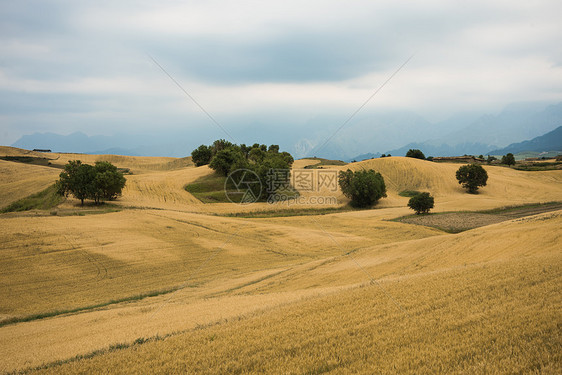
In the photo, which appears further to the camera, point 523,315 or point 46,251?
point 46,251

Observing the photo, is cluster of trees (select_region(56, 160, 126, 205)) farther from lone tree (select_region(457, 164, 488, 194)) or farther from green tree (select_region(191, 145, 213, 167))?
lone tree (select_region(457, 164, 488, 194))

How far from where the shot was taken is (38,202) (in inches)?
1957

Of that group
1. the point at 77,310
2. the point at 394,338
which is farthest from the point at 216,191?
the point at 394,338

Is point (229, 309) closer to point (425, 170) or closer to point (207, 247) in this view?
point (207, 247)

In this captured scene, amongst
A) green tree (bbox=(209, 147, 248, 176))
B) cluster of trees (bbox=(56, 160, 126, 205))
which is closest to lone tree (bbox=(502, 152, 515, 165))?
green tree (bbox=(209, 147, 248, 176))

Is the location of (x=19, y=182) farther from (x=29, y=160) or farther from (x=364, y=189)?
(x=364, y=189)

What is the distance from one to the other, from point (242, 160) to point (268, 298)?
68282 millimetres

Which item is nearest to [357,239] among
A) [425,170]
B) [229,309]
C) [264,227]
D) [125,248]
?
[264,227]

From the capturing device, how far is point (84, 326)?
12203 millimetres

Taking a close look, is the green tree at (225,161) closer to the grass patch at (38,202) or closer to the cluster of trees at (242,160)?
the cluster of trees at (242,160)

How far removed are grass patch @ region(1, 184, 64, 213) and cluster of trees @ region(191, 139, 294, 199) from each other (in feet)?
110

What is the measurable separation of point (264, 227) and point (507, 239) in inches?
1044

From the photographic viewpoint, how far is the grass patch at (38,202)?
1854 inches

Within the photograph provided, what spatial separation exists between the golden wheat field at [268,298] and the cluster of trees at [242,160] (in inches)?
986
